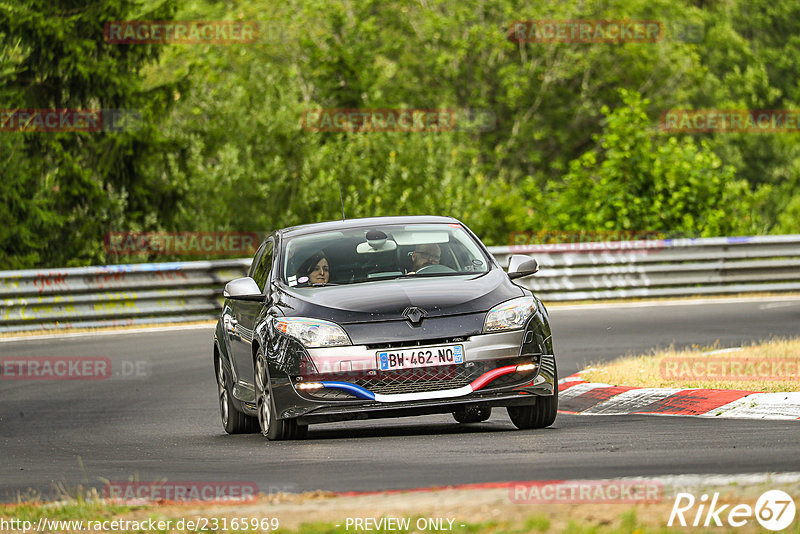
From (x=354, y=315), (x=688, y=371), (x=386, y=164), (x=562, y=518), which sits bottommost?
(x=386, y=164)

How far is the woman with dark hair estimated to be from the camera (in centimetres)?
991

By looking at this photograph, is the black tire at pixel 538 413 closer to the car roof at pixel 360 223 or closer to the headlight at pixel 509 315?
the headlight at pixel 509 315

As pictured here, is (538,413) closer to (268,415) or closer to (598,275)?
(268,415)

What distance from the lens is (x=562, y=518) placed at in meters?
5.41

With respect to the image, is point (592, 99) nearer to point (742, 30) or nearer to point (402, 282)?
point (742, 30)

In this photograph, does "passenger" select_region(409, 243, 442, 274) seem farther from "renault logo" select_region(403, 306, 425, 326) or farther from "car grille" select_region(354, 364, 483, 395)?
"car grille" select_region(354, 364, 483, 395)

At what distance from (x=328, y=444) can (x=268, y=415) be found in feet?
1.90

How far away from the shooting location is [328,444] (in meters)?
9.21

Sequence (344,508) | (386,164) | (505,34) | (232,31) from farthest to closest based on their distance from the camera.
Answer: (505,34) → (232,31) → (386,164) → (344,508)

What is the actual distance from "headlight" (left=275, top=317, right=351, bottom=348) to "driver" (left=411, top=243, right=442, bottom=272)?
1.15 m

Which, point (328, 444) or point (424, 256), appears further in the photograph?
point (424, 256)

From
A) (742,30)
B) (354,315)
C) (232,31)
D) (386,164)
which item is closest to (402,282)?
(354,315)

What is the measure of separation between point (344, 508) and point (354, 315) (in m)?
3.19

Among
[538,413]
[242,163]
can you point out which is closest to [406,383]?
[538,413]
